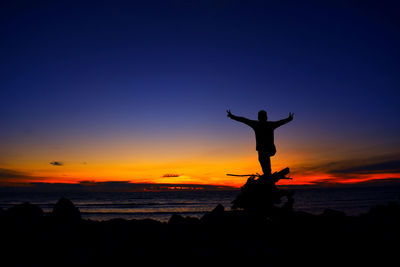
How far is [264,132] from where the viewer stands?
294 inches

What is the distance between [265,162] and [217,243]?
112 inches

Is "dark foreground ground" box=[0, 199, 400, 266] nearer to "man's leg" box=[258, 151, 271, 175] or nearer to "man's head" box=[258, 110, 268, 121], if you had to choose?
"man's leg" box=[258, 151, 271, 175]

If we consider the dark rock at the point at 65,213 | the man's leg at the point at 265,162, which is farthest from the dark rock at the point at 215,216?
the dark rock at the point at 65,213

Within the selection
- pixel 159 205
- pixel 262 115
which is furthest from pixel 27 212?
pixel 159 205

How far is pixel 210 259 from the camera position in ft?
19.4

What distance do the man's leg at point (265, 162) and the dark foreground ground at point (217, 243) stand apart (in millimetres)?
1528

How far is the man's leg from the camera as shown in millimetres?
7575

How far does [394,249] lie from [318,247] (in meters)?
1.84

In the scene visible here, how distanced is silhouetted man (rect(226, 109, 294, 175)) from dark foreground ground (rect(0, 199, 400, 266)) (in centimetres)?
204

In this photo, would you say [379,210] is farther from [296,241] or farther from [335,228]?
[296,241]

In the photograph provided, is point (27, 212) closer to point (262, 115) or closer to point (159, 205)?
point (262, 115)

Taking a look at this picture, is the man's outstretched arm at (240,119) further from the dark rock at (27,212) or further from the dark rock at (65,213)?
the dark rock at (27,212)

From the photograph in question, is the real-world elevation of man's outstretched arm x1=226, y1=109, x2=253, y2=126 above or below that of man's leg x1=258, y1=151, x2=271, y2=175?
above

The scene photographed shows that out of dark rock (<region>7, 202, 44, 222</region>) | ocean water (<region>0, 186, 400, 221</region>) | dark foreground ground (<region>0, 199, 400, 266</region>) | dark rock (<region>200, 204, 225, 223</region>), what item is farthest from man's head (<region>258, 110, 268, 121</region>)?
ocean water (<region>0, 186, 400, 221</region>)
